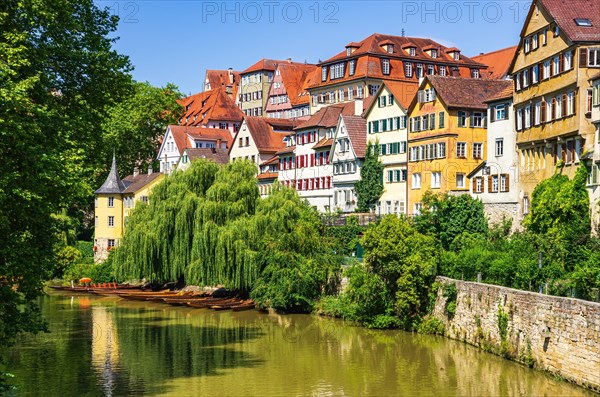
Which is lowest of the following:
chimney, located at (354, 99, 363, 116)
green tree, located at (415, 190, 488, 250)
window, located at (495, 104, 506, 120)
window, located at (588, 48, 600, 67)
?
green tree, located at (415, 190, 488, 250)

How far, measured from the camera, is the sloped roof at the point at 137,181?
86.5 m

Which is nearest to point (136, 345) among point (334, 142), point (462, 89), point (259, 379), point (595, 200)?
point (259, 379)

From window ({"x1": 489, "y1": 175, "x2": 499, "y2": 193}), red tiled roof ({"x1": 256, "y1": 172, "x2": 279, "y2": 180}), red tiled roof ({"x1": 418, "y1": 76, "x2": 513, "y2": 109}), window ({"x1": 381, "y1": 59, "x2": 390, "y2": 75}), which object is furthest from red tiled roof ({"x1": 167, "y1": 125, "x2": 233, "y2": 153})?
window ({"x1": 489, "y1": 175, "x2": 499, "y2": 193})

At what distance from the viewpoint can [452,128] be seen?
187 feet

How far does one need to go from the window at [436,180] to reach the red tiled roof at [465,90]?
455 centimetres

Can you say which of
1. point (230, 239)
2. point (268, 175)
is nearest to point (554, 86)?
point (230, 239)

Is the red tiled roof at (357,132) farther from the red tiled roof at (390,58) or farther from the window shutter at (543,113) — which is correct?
the red tiled roof at (390,58)

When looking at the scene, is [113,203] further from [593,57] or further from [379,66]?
[593,57]

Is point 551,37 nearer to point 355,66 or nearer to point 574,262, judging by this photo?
point 574,262

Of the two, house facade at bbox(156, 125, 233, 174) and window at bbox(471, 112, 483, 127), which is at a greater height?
house facade at bbox(156, 125, 233, 174)

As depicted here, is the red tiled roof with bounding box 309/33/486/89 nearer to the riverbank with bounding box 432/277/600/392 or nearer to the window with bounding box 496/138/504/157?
the window with bounding box 496/138/504/157

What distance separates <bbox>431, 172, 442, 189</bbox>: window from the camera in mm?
58188

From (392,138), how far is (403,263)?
23.6m

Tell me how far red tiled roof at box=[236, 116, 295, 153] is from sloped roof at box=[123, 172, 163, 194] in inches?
400
